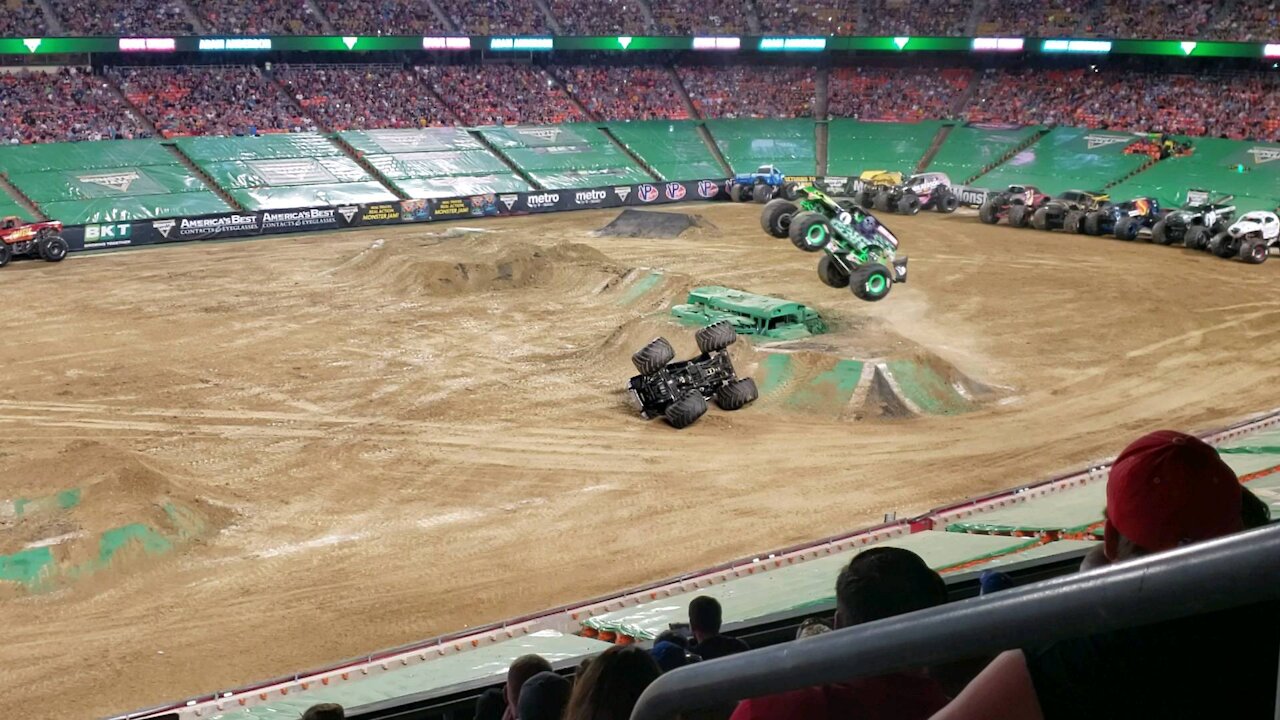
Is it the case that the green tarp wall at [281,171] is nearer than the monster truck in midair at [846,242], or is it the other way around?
the monster truck in midair at [846,242]

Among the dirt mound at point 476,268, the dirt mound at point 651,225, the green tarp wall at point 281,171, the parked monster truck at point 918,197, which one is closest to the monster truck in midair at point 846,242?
the dirt mound at point 476,268

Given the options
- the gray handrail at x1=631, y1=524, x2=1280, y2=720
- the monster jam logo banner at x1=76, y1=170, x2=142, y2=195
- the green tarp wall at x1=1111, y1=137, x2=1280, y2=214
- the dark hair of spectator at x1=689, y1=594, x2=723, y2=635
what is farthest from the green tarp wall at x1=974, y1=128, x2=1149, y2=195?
the gray handrail at x1=631, y1=524, x2=1280, y2=720

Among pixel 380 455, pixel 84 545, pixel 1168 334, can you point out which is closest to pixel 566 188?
pixel 1168 334

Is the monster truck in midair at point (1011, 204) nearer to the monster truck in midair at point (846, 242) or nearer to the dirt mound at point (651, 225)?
the dirt mound at point (651, 225)

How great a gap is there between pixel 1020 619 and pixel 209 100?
49594mm

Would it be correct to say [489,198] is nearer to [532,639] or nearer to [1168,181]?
[1168,181]

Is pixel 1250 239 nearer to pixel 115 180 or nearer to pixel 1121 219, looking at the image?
pixel 1121 219

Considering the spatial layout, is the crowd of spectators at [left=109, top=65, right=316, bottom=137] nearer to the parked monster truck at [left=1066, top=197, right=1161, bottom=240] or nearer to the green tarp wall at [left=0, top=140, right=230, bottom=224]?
the green tarp wall at [left=0, top=140, right=230, bottom=224]

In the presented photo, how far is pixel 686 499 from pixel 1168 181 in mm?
34704

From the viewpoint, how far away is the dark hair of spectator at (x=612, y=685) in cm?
272

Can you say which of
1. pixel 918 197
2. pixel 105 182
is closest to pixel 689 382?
pixel 918 197

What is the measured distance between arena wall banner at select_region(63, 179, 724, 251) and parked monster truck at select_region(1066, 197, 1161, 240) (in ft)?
49.6

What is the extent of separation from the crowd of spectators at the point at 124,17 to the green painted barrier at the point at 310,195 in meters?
8.90

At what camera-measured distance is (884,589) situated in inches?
111
